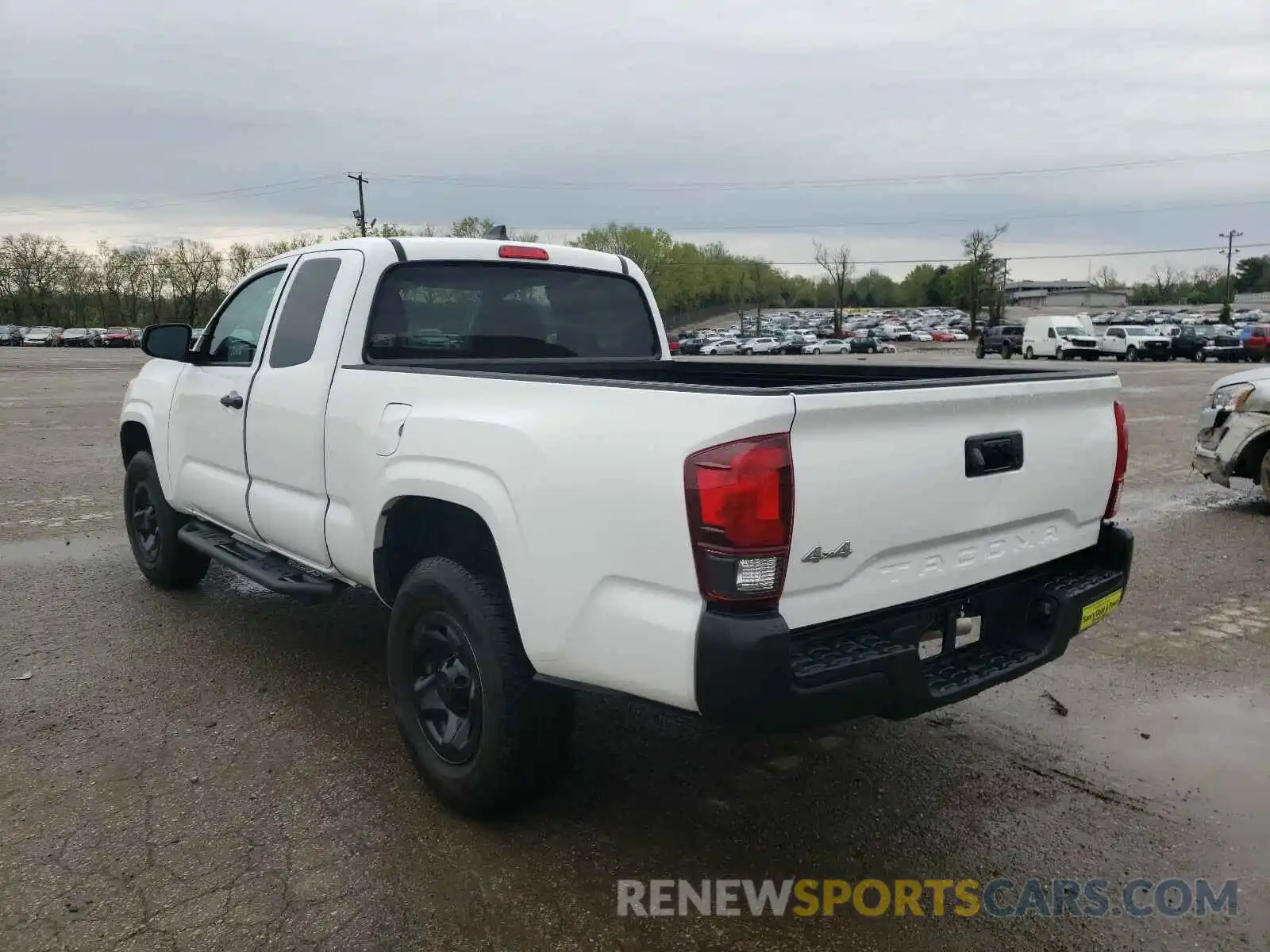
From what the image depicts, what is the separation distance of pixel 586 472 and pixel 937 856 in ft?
5.66

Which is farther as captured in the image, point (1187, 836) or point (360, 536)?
point (360, 536)

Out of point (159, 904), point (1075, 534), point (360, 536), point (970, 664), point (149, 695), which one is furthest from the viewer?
point (149, 695)

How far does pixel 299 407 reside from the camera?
4219 mm

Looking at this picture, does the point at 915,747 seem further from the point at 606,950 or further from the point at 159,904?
the point at 159,904

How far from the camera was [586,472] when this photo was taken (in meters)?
2.77

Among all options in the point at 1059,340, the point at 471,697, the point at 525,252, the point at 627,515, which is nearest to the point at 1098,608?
the point at 627,515

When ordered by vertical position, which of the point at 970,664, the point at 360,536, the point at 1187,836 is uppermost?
the point at 360,536

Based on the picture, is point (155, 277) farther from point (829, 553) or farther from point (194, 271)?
point (829, 553)

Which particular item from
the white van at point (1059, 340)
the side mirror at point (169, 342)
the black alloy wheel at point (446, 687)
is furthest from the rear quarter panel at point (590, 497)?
the white van at point (1059, 340)

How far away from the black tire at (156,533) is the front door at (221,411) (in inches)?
13.1

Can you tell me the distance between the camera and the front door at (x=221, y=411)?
4.80 m

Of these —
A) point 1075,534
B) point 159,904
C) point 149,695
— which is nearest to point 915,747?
point 1075,534

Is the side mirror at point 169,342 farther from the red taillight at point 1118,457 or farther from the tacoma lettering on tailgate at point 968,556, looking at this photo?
the red taillight at point 1118,457

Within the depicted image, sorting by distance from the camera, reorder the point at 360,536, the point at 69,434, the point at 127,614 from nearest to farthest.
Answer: the point at 360,536 < the point at 127,614 < the point at 69,434
